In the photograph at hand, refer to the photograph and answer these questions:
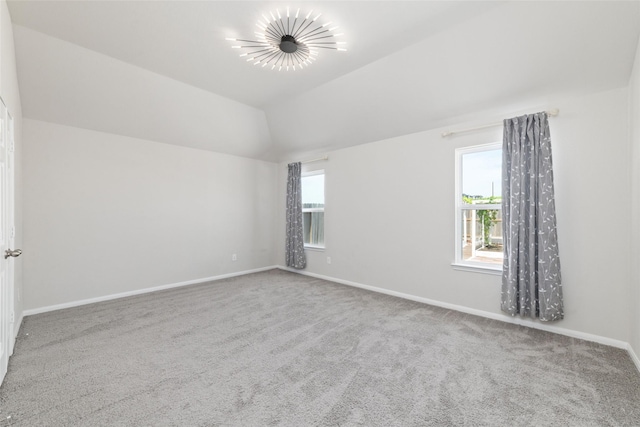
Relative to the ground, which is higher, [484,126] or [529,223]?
[484,126]

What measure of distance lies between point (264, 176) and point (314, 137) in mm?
1618

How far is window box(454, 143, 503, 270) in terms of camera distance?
11.0 feet

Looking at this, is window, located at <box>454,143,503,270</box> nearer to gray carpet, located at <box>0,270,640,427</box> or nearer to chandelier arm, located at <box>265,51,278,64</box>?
gray carpet, located at <box>0,270,640,427</box>

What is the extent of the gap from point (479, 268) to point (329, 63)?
297cm

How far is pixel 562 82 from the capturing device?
8.72 feet

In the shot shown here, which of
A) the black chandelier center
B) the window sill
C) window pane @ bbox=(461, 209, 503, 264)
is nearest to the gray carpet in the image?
the window sill

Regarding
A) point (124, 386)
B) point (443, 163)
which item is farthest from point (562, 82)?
point (124, 386)

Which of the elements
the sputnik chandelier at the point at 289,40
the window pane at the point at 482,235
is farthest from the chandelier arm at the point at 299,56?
the window pane at the point at 482,235

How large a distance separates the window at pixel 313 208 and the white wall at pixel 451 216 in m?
0.23

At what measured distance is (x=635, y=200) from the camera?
90.1 inches

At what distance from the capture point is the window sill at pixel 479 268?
10.5 ft

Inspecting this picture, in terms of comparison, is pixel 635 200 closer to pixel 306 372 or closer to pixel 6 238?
pixel 306 372

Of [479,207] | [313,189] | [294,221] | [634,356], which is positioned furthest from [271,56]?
[634,356]

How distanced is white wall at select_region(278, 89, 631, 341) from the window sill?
0.19ft
